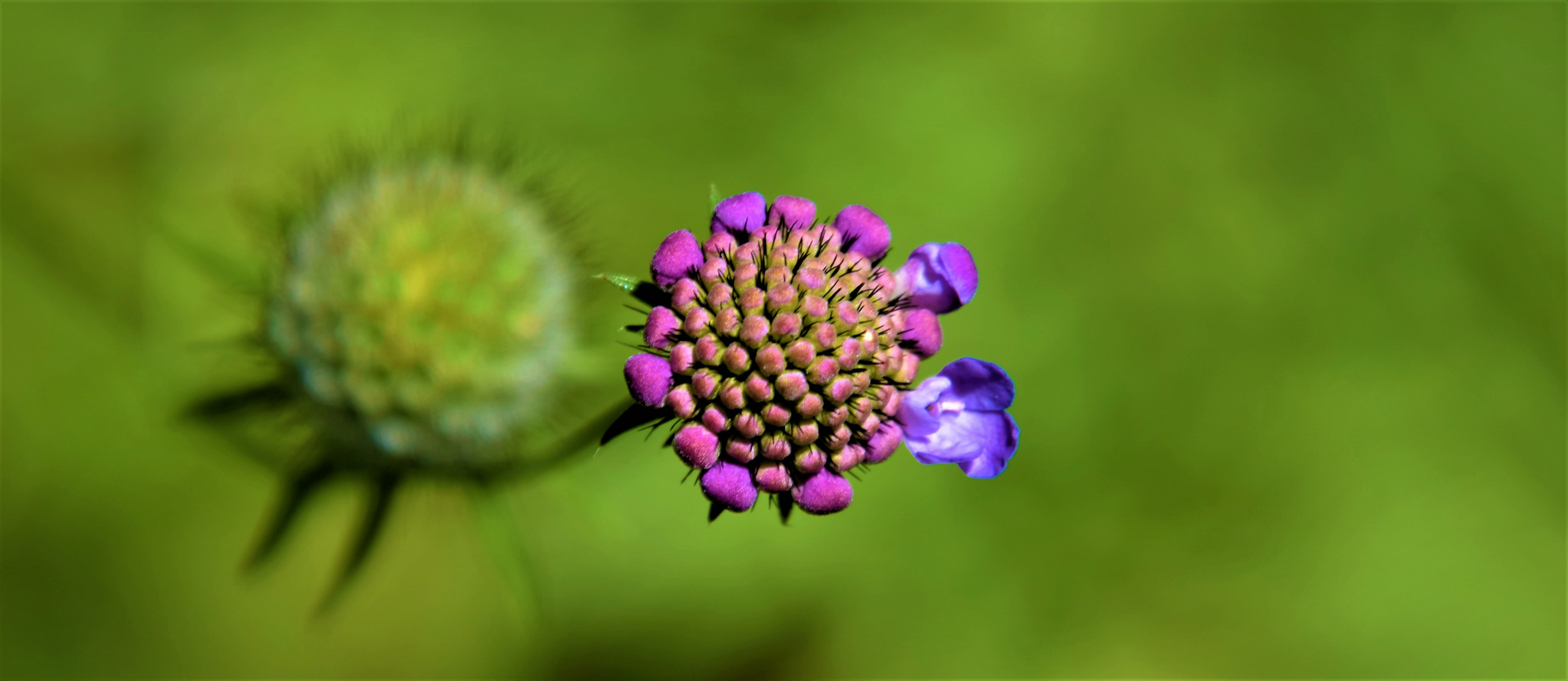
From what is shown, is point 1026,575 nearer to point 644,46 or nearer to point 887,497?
point 887,497

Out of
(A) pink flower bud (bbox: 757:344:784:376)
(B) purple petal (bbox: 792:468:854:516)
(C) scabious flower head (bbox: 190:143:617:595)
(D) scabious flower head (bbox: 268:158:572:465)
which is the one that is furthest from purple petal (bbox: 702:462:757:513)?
(D) scabious flower head (bbox: 268:158:572:465)

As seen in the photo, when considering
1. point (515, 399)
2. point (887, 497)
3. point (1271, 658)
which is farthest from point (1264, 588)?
point (515, 399)

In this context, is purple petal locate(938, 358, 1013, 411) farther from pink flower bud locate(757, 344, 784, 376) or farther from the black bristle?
the black bristle

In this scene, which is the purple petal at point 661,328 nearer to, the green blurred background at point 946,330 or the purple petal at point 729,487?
the purple petal at point 729,487

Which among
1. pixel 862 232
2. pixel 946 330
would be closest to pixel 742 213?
pixel 862 232

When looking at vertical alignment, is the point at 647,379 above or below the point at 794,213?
below

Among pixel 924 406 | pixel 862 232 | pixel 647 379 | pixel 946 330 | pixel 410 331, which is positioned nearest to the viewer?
pixel 647 379

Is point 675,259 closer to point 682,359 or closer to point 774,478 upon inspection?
point 682,359
